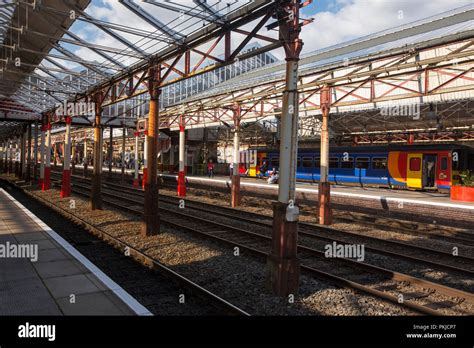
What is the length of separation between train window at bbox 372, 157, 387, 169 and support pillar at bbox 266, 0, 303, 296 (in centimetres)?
2174

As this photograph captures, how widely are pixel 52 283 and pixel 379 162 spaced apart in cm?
2509

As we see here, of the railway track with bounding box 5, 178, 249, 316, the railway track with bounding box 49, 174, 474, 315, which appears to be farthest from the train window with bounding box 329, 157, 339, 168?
the railway track with bounding box 5, 178, 249, 316

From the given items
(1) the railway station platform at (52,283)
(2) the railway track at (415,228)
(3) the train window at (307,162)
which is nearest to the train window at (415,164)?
(3) the train window at (307,162)

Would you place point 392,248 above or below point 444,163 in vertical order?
below

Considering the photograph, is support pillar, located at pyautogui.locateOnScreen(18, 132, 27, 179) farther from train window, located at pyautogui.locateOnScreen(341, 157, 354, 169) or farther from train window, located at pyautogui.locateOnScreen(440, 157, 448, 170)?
train window, located at pyautogui.locateOnScreen(440, 157, 448, 170)

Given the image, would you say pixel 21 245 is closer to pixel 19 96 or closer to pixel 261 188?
pixel 19 96

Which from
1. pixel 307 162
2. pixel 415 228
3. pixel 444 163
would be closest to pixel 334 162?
pixel 307 162

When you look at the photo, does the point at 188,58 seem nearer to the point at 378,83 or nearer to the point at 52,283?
the point at 52,283

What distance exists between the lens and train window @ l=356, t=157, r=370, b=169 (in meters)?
27.9

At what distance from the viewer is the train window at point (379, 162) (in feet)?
87.8

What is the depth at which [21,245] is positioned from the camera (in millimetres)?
9102

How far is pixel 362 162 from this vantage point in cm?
2828

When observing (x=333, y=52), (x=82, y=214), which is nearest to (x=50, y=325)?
(x=82, y=214)

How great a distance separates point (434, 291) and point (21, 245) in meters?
9.80
